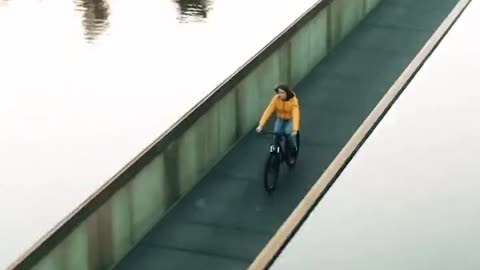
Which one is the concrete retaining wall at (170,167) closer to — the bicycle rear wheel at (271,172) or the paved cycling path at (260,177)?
the paved cycling path at (260,177)

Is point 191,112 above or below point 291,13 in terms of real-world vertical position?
above

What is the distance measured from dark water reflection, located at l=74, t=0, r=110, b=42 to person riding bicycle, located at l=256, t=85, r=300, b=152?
A: 18523 mm

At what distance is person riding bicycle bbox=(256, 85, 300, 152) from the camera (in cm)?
1386

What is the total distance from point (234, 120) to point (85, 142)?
730 centimetres

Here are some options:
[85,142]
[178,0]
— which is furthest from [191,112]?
[178,0]

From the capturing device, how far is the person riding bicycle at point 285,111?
1386 centimetres

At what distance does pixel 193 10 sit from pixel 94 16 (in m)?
3.78

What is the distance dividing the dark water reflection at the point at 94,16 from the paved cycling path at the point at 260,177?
41.5 ft

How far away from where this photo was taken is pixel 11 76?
1098 inches

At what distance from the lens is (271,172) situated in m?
14.1

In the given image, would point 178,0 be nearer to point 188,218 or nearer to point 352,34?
point 352,34

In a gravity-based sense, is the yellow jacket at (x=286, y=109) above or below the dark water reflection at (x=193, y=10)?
above

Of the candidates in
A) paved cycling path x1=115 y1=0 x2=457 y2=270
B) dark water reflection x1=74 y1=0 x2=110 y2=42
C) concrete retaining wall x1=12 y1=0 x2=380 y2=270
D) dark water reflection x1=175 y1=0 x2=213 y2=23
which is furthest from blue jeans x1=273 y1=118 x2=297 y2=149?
dark water reflection x1=175 y1=0 x2=213 y2=23

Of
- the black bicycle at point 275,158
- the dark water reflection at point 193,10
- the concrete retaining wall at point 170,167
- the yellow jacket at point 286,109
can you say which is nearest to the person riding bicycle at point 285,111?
the yellow jacket at point 286,109
